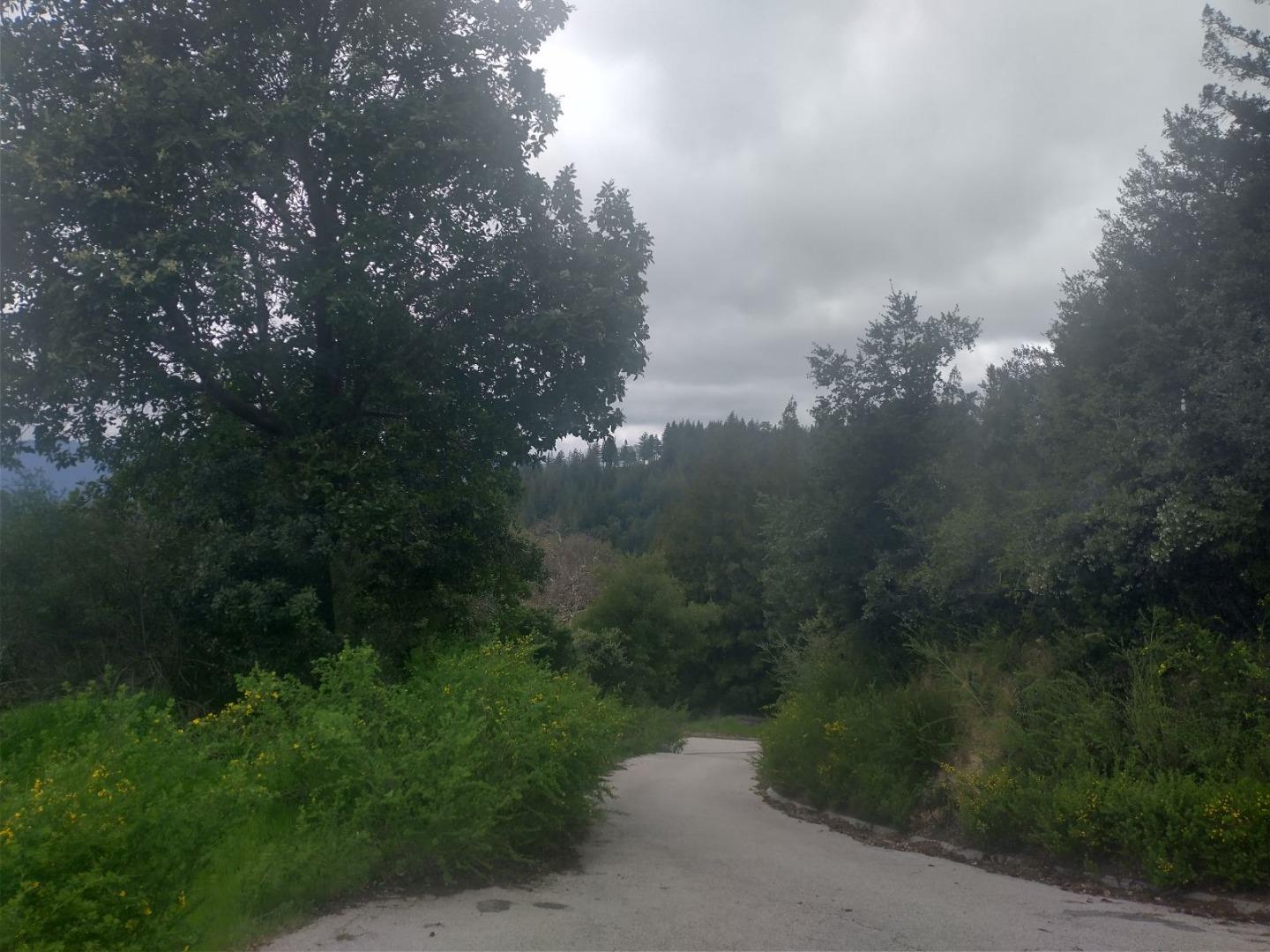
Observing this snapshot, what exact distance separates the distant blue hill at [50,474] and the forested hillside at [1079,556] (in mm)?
5750

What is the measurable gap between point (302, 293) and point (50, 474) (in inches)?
187

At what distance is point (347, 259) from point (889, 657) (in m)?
10.6

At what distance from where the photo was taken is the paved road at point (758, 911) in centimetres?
700

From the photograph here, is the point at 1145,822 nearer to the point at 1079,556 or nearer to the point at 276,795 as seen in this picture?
the point at 1079,556

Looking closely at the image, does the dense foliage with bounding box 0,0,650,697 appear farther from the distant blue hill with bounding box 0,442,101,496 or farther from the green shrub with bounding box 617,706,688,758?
the green shrub with bounding box 617,706,688,758

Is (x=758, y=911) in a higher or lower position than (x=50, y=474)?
lower

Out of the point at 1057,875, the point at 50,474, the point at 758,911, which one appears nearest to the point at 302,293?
the point at 50,474

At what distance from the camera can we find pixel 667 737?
33094mm

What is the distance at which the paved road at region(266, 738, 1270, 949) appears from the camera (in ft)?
23.0

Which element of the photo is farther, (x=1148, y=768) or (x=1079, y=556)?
(x=1079, y=556)

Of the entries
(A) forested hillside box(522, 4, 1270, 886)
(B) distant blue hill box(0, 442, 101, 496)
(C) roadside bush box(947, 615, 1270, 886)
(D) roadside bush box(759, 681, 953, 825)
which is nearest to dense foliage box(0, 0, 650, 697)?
(B) distant blue hill box(0, 442, 101, 496)

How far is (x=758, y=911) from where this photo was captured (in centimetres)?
799

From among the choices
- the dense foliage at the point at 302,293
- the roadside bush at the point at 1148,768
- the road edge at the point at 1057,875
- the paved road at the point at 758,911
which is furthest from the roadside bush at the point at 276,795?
the roadside bush at the point at 1148,768

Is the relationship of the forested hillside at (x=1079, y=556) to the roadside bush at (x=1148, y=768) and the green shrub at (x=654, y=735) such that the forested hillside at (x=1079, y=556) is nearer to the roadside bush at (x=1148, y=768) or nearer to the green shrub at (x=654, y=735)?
the roadside bush at (x=1148, y=768)
